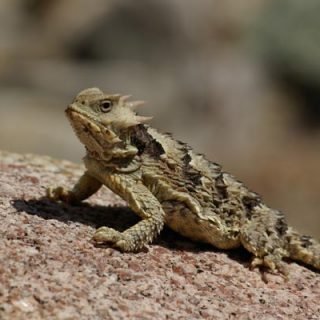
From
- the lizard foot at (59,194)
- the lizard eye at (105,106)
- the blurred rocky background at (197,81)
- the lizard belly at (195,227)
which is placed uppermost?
the blurred rocky background at (197,81)

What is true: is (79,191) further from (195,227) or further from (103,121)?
(195,227)

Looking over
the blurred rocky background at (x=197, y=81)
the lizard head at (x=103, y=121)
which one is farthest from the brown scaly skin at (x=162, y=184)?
the blurred rocky background at (x=197, y=81)

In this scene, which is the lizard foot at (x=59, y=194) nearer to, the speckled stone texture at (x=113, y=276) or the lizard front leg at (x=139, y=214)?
the speckled stone texture at (x=113, y=276)

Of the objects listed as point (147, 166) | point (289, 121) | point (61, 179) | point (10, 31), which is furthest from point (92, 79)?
point (147, 166)

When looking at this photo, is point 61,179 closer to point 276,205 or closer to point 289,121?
point 276,205

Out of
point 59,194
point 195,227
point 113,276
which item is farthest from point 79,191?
point 113,276

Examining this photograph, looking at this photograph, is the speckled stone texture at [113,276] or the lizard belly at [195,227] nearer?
the speckled stone texture at [113,276]
